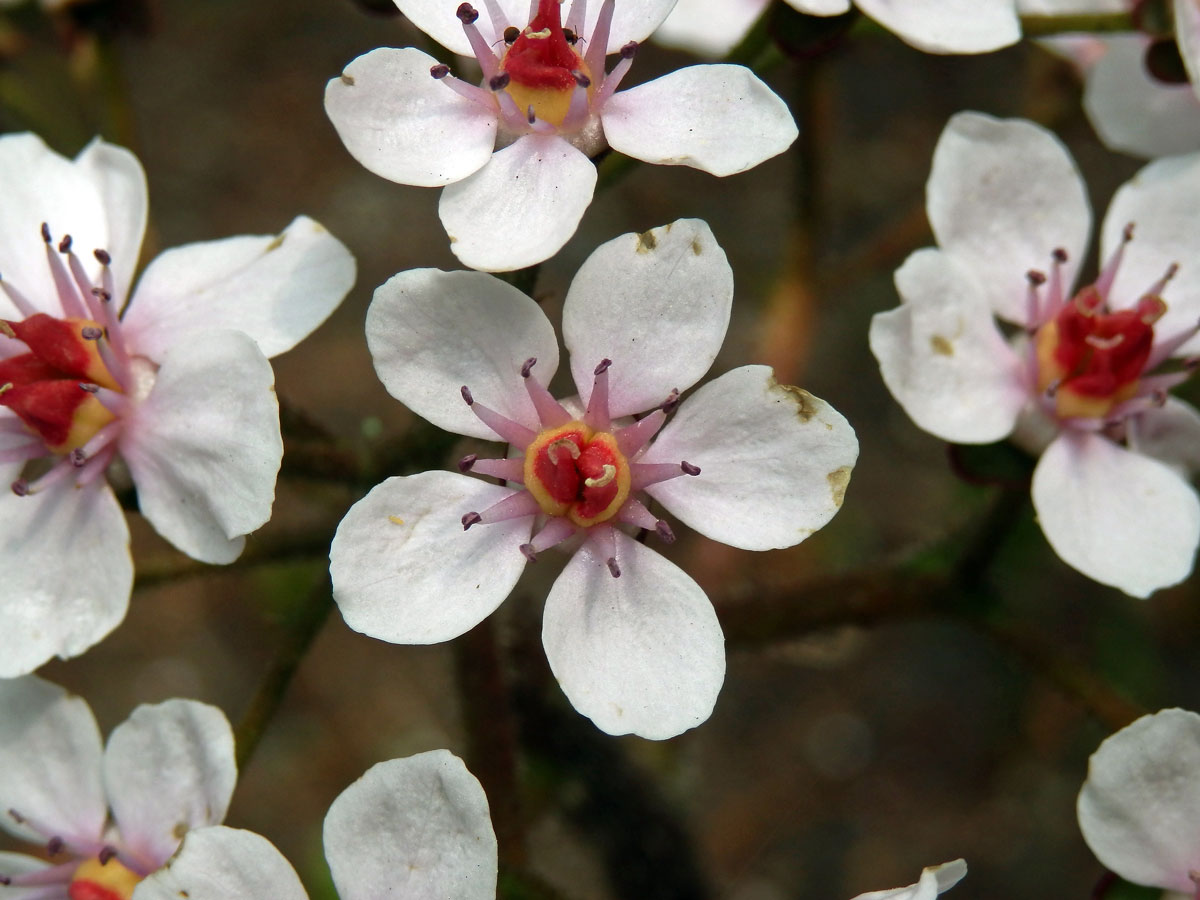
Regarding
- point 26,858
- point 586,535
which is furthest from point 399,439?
point 26,858

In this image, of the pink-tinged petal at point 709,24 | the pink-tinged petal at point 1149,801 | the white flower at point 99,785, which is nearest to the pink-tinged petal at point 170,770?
the white flower at point 99,785

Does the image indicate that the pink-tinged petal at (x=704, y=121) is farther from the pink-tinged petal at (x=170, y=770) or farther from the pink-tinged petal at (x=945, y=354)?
the pink-tinged petal at (x=170, y=770)

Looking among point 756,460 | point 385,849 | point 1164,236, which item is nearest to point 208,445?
point 385,849

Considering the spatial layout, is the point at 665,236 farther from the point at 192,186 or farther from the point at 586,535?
the point at 192,186

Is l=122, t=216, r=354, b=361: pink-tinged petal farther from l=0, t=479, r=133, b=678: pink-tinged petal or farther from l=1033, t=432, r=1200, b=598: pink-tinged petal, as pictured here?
l=1033, t=432, r=1200, b=598: pink-tinged petal

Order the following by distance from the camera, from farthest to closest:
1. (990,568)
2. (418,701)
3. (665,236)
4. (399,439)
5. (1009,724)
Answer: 1. (418,701)
2. (1009,724)
3. (990,568)
4. (399,439)
5. (665,236)
